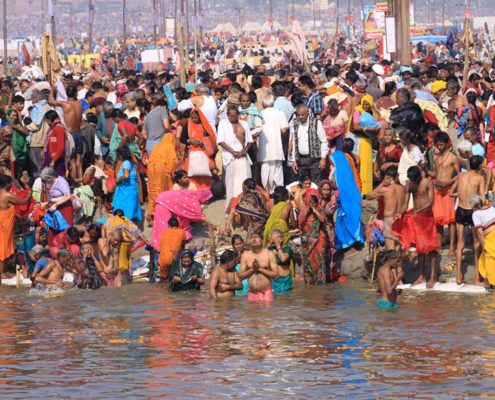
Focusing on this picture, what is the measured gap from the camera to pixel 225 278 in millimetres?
16281

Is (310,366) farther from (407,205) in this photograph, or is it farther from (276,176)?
(276,176)

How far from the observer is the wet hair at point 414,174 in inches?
631

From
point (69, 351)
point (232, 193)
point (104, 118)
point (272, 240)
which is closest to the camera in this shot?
point (69, 351)

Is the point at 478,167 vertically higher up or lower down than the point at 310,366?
higher up

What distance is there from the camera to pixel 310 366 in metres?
12.8

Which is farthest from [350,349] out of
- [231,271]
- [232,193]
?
[232,193]

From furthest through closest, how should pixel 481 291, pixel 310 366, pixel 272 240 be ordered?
pixel 272 240 < pixel 481 291 < pixel 310 366

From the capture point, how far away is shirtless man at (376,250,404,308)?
50.0 ft

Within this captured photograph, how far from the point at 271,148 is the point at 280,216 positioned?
1.68 m

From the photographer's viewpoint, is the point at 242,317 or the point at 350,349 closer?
the point at 350,349

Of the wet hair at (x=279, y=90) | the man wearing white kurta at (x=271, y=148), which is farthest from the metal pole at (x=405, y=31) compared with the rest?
the man wearing white kurta at (x=271, y=148)

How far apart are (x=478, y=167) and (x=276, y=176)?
11.2ft

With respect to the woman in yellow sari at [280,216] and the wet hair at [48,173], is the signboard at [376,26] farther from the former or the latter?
the woman in yellow sari at [280,216]

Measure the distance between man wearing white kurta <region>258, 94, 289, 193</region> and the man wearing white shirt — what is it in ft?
1.25
